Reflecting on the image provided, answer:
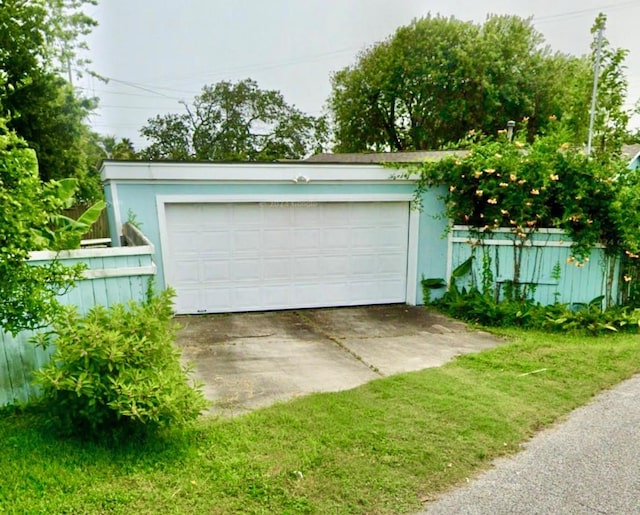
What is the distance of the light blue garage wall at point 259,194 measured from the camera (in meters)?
6.79

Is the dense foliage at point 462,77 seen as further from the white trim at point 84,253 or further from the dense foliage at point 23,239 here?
the dense foliage at point 23,239

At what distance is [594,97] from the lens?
9.11 meters

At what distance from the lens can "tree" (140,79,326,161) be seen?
2720 centimetres

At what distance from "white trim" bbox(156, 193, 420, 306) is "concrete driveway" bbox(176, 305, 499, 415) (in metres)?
0.70

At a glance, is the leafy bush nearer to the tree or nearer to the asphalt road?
the asphalt road

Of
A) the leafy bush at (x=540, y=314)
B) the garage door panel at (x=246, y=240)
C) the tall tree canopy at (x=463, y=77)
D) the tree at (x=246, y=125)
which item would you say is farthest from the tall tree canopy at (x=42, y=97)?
the tall tree canopy at (x=463, y=77)

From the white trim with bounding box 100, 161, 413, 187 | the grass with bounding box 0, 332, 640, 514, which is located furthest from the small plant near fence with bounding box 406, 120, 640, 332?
the grass with bounding box 0, 332, 640, 514

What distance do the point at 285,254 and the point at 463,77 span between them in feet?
56.6

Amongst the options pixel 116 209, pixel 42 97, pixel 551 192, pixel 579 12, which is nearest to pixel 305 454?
pixel 116 209

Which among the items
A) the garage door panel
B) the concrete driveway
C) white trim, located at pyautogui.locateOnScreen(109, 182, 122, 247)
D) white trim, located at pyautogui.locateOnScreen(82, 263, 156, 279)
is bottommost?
the concrete driveway

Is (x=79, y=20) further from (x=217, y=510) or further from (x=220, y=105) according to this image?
(x=217, y=510)

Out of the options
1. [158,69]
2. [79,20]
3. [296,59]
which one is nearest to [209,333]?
[79,20]

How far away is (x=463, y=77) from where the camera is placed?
20578mm

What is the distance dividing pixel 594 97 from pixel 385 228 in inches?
219
